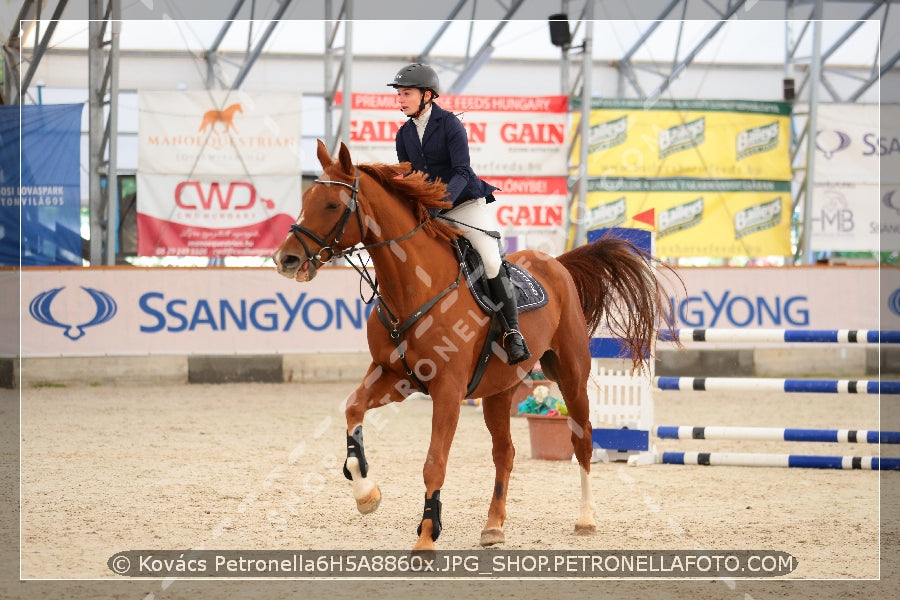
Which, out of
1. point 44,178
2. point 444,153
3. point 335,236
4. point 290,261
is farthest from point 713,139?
point 290,261

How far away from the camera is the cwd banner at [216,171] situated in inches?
607

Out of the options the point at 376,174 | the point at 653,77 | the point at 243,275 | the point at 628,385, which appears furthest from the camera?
the point at 653,77

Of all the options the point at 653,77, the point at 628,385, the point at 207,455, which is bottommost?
the point at 207,455

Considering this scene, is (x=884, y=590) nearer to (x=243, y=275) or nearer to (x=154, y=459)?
(x=154, y=459)

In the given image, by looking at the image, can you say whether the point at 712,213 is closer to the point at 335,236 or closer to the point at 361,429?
the point at 361,429

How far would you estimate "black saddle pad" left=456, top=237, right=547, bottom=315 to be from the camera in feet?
17.9

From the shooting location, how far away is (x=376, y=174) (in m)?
5.18

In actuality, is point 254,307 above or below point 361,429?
above

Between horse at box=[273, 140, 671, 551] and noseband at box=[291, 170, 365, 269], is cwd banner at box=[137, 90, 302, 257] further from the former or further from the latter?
noseband at box=[291, 170, 365, 269]

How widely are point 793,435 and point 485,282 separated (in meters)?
3.51

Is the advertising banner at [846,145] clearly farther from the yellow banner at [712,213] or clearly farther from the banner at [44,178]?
the banner at [44,178]

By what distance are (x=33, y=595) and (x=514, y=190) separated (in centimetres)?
1284

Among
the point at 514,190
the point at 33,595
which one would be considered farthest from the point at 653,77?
the point at 33,595

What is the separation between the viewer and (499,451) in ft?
19.2
